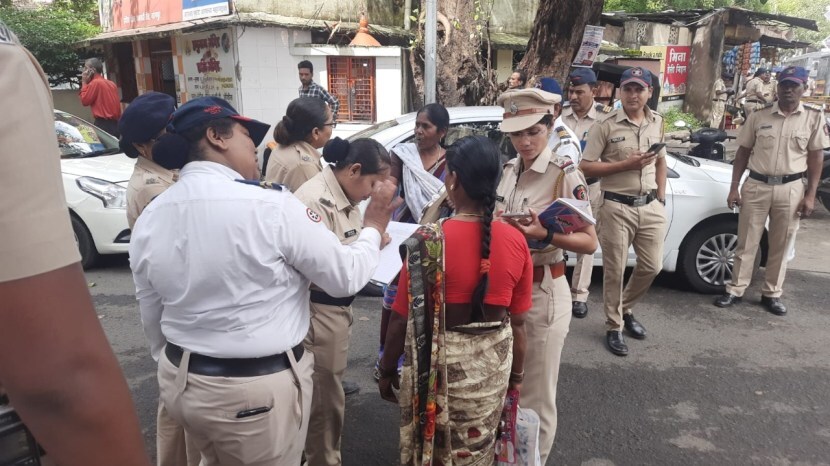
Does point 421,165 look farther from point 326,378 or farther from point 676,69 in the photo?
point 676,69

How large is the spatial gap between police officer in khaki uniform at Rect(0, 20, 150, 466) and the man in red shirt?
9.94 m

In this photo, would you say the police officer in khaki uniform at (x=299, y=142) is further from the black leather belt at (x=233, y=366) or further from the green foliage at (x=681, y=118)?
the green foliage at (x=681, y=118)

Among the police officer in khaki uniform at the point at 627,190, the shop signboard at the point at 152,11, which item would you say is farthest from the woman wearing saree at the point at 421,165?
the shop signboard at the point at 152,11

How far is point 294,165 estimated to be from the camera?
3543 millimetres

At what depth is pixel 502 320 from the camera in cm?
203

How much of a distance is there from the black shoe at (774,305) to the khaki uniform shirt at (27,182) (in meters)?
5.47

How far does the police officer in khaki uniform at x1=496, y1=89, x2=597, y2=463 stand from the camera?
2.60 m

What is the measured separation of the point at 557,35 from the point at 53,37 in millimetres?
13319

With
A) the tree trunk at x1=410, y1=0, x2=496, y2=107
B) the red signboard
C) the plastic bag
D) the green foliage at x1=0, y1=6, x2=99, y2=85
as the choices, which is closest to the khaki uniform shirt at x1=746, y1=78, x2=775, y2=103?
the red signboard

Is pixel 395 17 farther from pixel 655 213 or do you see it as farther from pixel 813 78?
pixel 813 78

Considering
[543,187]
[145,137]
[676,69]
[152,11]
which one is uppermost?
[152,11]

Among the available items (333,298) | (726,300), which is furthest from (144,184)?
(726,300)

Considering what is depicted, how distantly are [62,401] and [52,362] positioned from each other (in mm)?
51

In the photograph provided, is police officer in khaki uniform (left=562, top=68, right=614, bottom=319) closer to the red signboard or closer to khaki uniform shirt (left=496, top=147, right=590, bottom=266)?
khaki uniform shirt (left=496, top=147, right=590, bottom=266)
